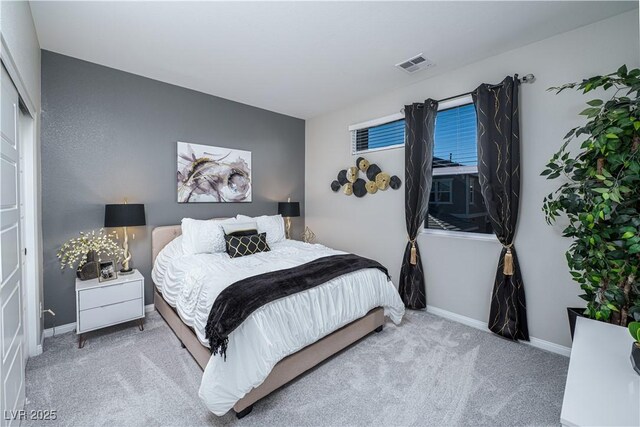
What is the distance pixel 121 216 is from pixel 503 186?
3.70 meters

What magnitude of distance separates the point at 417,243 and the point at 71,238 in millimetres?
3697

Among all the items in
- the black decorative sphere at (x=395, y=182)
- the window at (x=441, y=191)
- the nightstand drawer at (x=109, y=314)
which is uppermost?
the black decorative sphere at (x=395, y=182)

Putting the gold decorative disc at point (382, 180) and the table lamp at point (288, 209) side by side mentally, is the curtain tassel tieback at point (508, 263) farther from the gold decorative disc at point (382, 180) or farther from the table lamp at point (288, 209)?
the table lamp at point (288, 209)

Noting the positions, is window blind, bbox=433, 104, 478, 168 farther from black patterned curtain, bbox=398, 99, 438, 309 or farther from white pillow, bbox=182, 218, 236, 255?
white pillow, bbox=182, 218, 236, 255

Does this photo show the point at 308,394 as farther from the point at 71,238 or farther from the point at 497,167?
the point at 71,238

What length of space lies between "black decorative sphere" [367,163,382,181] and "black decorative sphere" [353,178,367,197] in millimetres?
157

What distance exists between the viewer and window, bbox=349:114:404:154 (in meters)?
3.54

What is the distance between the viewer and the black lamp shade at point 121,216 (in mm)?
2755

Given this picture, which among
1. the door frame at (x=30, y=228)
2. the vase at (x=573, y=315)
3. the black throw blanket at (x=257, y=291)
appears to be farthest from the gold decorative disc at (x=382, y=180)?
the door frame at (x=30, y=228)

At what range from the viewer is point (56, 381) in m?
2.02

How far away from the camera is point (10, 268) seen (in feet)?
4.97

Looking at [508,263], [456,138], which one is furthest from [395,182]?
[508,263]

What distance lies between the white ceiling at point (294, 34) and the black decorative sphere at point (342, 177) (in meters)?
1.28

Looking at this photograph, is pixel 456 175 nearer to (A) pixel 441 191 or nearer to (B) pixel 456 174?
(B) pixel 456 174
